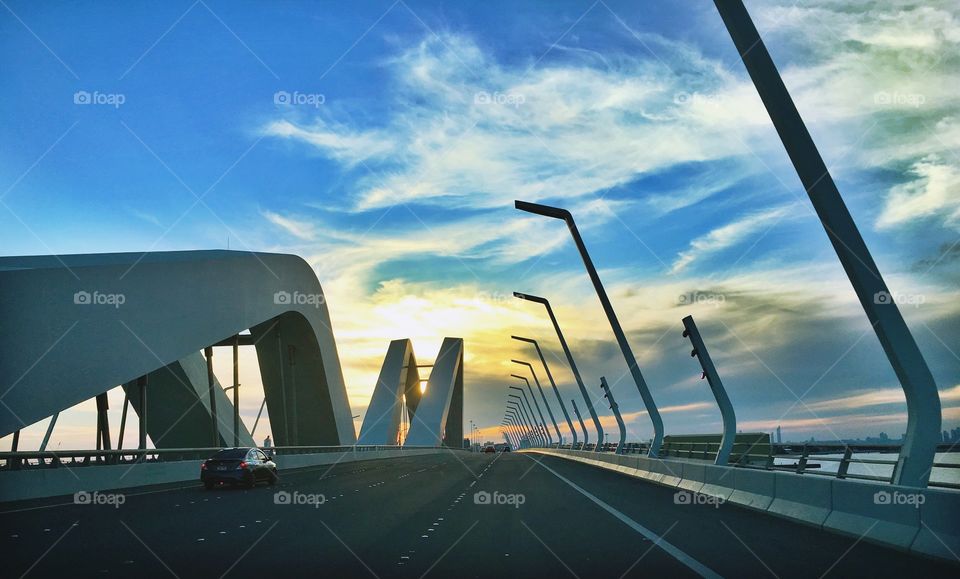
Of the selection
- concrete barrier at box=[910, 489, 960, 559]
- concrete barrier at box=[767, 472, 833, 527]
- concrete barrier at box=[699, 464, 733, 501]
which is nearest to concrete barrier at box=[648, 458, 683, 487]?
concrete barrier at box=[699, 464, 733, 501]

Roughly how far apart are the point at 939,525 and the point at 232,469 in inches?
853

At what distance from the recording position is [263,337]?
61.4 m

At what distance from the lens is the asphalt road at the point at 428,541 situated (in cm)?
Answer: 930

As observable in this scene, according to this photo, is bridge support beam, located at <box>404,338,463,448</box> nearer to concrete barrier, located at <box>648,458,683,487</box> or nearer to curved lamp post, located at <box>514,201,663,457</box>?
curved lamp post, located at <box>514,201,663,457</box>

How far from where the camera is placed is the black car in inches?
1073

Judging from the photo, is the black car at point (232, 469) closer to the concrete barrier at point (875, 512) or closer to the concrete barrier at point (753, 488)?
the concrete barrier at point (753, 488)

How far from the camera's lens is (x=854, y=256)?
1288 cm

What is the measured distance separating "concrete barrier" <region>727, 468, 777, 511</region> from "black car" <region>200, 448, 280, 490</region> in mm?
14875

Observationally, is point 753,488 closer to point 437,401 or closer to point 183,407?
point 183,407

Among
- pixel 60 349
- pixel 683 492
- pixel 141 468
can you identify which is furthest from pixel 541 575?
pixel 60 349

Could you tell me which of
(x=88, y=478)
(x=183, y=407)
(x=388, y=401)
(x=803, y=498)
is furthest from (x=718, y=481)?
(x=388, y=401)

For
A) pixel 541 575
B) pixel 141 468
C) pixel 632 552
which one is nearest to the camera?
pixel 541 575

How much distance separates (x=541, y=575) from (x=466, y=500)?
1133 cm

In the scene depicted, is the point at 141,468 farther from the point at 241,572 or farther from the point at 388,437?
the point at 388,437
